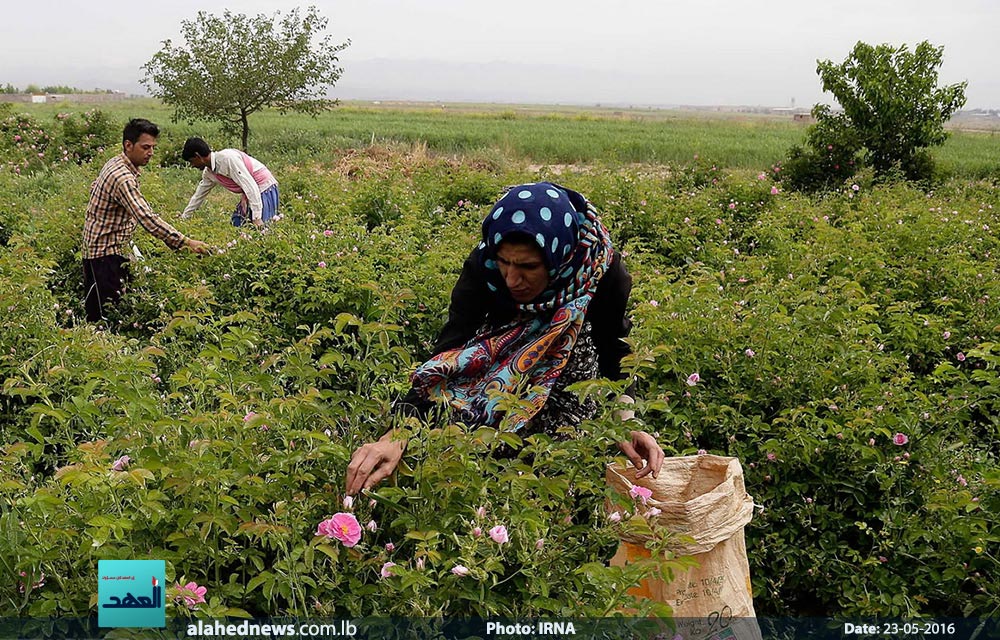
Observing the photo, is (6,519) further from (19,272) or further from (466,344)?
(19,272)

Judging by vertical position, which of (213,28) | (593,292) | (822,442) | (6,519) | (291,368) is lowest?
(822,442)

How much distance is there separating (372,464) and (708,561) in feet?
3.23

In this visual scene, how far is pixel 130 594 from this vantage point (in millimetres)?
1475

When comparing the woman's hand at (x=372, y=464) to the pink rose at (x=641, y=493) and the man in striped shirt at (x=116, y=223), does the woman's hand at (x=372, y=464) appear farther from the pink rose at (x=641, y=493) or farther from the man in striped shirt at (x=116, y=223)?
the man in striped shirt at (x=116, y=223)

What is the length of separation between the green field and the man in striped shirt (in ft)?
0.60

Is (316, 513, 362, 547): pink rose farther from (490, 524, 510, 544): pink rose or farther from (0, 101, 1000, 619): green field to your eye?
(490, 524, 510, 544): pink rose

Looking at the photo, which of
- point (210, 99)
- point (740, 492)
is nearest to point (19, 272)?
point (740, 492)

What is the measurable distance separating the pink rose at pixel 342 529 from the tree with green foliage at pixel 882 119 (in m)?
12.5

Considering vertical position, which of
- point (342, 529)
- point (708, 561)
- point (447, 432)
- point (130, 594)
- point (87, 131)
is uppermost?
point (87, 131)

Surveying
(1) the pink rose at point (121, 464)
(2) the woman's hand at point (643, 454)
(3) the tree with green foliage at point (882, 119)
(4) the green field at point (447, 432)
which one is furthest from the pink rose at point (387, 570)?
(3) the tree with green foliage at point (882, 119)

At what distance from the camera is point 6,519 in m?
1.59

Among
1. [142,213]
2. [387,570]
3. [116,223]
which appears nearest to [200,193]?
[116,223]

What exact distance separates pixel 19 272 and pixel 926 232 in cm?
620

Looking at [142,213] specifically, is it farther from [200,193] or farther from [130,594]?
[130,594]
